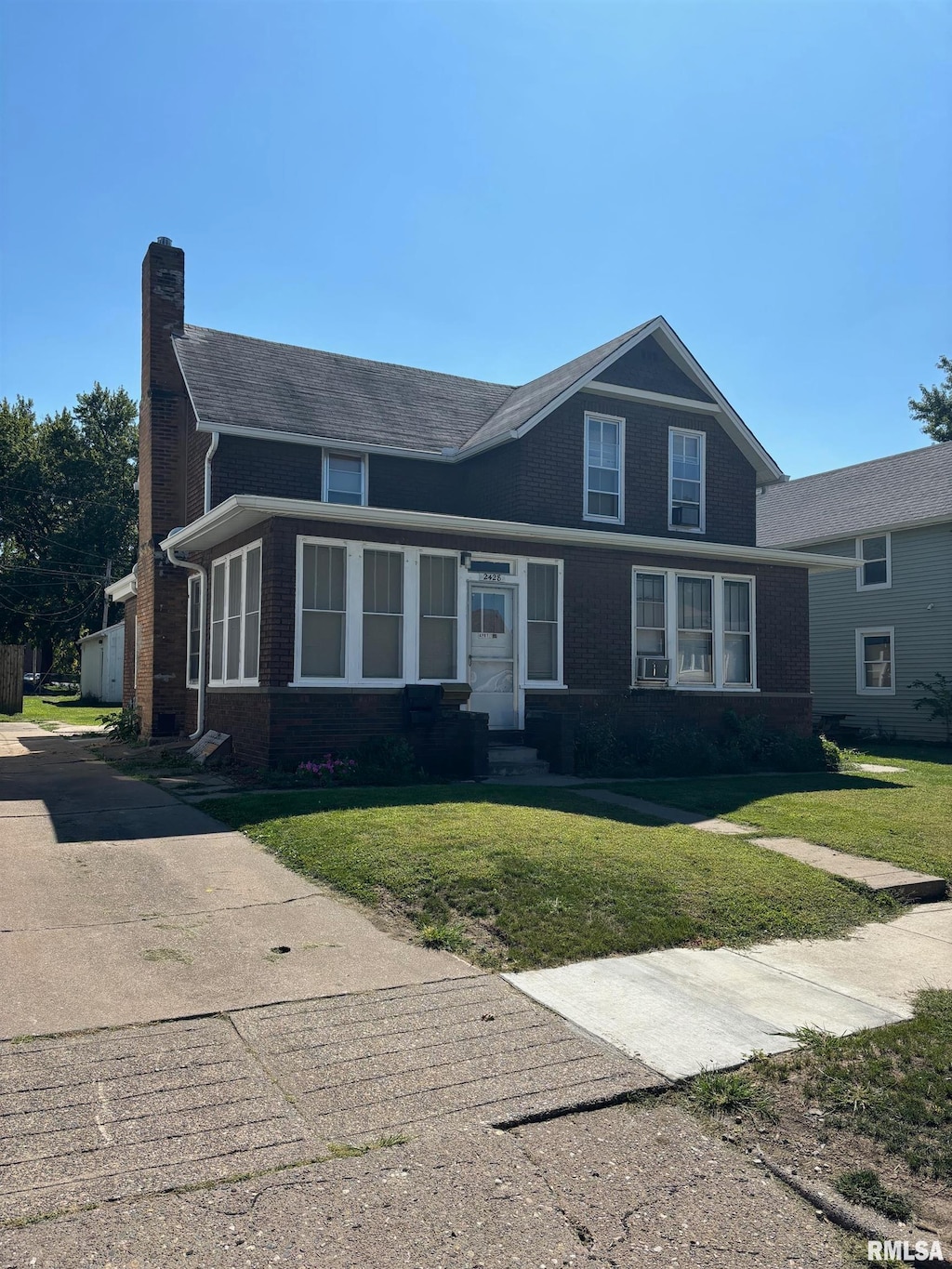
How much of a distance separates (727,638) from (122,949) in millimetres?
12658

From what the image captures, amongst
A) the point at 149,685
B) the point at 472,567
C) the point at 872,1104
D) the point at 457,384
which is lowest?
the point at 872,1104

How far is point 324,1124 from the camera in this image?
12.2ft

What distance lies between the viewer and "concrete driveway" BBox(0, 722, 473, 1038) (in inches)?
198

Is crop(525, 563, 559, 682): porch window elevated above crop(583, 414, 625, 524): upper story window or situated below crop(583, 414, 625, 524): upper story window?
below

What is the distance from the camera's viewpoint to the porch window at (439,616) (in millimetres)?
13641

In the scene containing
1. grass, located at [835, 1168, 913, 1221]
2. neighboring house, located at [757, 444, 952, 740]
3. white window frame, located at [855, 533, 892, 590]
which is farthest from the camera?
white window frame, located at [855, 533, 892, 590]

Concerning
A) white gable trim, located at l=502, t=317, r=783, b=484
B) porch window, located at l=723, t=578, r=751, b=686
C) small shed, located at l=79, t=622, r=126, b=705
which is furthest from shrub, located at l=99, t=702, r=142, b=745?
small shed, located at l=79, t=622, r=126, b=705

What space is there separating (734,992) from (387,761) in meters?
7.47

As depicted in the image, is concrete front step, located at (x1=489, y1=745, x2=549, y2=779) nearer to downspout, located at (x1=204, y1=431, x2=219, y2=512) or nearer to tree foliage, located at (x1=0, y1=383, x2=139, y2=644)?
downspout, located at (x1=204, y1=431, x2=219, y2=512)

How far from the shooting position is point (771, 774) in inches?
568

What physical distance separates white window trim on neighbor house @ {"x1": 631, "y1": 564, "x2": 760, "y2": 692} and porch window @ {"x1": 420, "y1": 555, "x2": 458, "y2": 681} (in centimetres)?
327

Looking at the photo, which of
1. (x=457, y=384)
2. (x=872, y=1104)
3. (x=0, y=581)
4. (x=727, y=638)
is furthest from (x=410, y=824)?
(x=0, y=581)

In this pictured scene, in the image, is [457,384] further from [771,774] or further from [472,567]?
[771,774]

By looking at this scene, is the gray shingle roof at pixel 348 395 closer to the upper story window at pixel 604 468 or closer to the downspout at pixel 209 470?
the downspout at pixel 209 470
